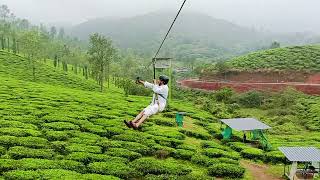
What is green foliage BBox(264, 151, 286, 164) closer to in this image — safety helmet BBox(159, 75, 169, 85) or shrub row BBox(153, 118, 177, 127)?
shrub row BBox(153, 118, 177, 127)

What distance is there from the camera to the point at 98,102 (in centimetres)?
3434

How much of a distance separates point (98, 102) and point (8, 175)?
811 inches

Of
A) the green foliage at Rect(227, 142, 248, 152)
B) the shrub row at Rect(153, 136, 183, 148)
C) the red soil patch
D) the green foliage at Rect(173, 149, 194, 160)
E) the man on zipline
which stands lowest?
the red soil patch

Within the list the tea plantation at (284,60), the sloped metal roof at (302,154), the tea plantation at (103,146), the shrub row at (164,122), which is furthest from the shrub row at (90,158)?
the tea plantation at (284,60)

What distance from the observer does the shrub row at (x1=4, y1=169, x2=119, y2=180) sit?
1385cm

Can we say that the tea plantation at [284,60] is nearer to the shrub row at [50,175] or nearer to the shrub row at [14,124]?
the shrub row at [14,124]

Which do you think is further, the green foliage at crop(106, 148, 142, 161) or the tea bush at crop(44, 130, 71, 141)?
the tea bush at crop(44, 130, 71, 141)

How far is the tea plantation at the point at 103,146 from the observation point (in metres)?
15.7

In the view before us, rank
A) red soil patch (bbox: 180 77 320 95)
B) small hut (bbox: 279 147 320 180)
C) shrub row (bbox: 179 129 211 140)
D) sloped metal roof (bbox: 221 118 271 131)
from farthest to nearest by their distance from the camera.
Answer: red soil patch (bbox: 180 77 320 95)
shrub row (bbox: 179 129 211 140)
sloped metal roof (bbox: 221 118 271 131)
small hut (bbox: 279 147 320 180)

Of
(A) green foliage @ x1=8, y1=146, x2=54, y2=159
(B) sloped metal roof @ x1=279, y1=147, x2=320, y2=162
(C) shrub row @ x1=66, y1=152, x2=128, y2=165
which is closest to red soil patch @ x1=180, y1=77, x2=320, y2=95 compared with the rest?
(B) sloped metal roof @ x1=279, y1=147, x2=320, y2=162

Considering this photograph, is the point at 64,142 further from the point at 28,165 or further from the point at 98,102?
the point at 98,102

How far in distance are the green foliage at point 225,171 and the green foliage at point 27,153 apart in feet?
23.1

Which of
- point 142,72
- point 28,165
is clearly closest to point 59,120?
point 28,165

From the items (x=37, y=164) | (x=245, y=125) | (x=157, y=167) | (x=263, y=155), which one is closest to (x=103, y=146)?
(x=157, y=167)
